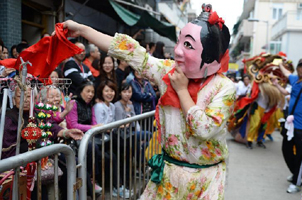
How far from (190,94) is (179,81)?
5.0 inches

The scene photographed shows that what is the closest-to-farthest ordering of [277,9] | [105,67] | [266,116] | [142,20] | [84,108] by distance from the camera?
1. [84,108]
2. [105,67]
3. [266,116]
4. [142,20]
5. [277,9]

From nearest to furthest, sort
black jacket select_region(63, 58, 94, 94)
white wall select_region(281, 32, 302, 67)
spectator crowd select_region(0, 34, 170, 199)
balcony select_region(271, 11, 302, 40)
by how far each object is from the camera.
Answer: spectator crowd select_region(0, 34, 170, 199) < black jacket select_region(63, 58, 94, 94) < balcony select_region(271, 11, 302, 40) < white wall select_region(281, 32, 302, 67)

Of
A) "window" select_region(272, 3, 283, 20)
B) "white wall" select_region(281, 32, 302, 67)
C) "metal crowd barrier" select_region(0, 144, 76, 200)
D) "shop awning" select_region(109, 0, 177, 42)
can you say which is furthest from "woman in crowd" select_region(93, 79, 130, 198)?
"window" select_region(272, 3, 283, 20)

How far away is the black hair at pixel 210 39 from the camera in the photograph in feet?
6.76

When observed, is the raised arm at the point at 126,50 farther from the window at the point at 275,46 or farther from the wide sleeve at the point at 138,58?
the window at the point at 275,46

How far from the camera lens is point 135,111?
205 inches

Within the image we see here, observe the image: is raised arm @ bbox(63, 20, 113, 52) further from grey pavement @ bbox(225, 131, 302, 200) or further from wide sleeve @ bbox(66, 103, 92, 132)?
grey pavement @ bbox(225, 131, 302, 200)

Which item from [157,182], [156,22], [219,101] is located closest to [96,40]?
[219,101]

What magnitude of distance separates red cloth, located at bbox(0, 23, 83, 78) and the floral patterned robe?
31 centimetres

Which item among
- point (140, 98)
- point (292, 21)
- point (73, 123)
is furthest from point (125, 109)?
point (292, 21)

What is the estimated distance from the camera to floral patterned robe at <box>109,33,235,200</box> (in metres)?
2.07

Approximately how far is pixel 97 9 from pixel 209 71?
749 centimetres

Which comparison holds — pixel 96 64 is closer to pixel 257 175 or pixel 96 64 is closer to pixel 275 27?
pixel 257 175

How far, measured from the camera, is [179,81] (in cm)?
204
